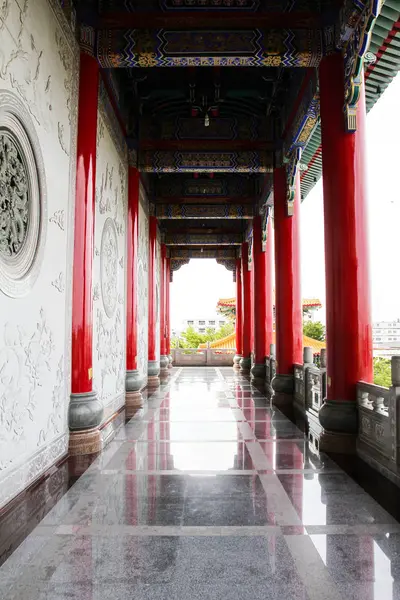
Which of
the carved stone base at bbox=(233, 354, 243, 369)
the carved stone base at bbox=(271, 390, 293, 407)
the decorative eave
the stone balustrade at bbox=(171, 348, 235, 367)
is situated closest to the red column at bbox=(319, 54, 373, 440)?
the decorative eave

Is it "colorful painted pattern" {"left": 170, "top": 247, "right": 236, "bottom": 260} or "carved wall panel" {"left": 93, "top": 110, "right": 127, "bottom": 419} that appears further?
"colorful painted pattern" {"left": 170, "top": 247, "right": 236, "bottom": 260}

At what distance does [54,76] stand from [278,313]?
17.8ft

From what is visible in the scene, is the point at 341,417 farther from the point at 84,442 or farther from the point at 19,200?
the point at 19,200

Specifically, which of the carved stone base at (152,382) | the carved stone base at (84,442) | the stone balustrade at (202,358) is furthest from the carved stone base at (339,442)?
the stone balustrade at (202,358)

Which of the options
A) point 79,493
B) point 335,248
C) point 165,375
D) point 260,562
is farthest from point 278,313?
point 165,375

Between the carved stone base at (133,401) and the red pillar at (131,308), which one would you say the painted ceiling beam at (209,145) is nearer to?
the red pillar at (131,308)

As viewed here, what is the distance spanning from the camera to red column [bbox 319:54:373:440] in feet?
15.1

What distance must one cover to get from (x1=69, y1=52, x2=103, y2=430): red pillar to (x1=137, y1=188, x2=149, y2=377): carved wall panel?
4.65m

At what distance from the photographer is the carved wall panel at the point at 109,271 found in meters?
5.64

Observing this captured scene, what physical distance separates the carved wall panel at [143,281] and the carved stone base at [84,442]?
4.66 m

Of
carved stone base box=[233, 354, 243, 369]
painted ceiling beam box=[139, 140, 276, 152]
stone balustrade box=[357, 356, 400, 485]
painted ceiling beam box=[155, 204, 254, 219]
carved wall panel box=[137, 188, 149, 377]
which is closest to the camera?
stone balustrade box=[357, 356, 400, 485]

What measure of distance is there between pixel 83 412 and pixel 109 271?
2.36 meters

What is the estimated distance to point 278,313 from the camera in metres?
8.09

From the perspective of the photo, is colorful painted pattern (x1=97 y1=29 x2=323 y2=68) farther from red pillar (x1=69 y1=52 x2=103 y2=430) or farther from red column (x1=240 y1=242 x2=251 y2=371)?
red column (x1=240 y1=242 x2=251 y2=371)
